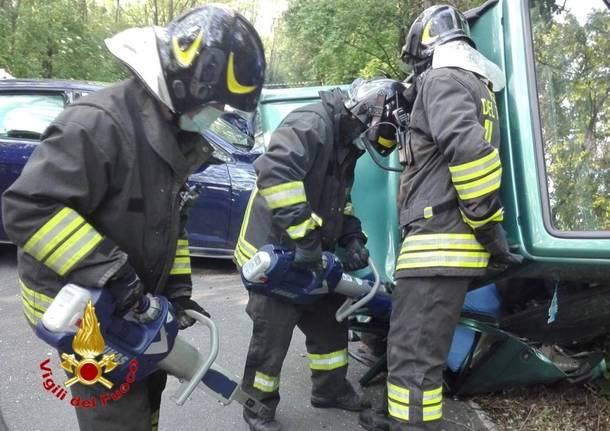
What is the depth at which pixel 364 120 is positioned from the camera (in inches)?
99.3

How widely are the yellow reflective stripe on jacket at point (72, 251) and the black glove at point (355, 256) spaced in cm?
152

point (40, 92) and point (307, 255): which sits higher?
point (40, 92)

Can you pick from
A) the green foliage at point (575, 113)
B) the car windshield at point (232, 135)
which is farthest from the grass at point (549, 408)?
the car windshield at point (232, 135)

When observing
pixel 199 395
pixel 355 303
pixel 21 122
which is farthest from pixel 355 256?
pixel 21 122

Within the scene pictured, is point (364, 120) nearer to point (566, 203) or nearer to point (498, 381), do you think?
point (566, 203)

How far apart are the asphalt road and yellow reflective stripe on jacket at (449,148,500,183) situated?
1.38 m

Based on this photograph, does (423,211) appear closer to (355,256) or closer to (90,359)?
(355,256)

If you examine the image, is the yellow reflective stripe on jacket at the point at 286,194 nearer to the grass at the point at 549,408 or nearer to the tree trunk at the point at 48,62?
the grass at the point at 549,408

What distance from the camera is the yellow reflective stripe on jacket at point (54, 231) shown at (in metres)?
1.44

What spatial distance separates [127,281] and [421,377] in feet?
4.07

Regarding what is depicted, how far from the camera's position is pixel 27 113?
16.0ft

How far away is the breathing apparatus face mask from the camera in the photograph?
5.61 ft

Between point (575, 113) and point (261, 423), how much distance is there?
6.38 feet

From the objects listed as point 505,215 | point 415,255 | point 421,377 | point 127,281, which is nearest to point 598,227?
point 505,215
